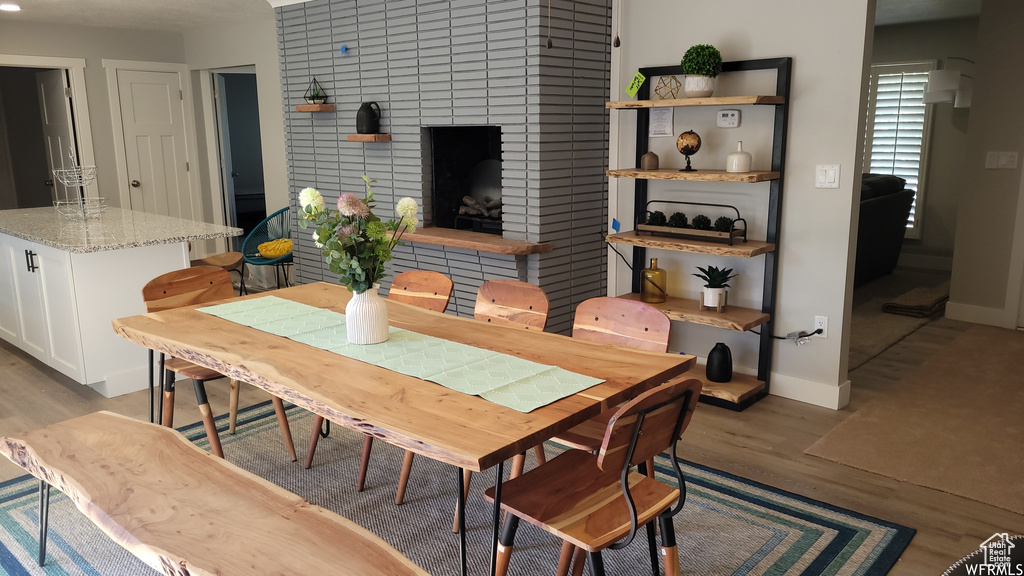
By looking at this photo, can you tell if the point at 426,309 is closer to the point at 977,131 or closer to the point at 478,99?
the point at 478,99

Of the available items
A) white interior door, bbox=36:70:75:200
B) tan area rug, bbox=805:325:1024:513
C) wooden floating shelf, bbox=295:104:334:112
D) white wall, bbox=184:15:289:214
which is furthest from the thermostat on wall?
white interior door, bbox=36:70:75:200

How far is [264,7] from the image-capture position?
5668mm

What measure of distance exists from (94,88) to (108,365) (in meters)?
3.99

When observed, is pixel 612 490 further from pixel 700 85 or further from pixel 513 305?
pixel 700 85

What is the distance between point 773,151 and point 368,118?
2.53 metres

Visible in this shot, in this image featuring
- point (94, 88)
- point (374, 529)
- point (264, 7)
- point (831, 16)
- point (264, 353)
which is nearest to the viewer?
point (264, 353)

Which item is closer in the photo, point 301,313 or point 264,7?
point 301,313

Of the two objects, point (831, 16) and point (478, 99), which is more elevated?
point (831, 16)

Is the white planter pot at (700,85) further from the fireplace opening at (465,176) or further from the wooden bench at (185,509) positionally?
the wooden bench at (185,509)

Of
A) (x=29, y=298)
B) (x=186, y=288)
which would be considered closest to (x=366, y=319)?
(x=186, y=288)

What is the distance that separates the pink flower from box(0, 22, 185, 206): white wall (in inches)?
216

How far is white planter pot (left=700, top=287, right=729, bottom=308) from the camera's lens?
12.0 ft

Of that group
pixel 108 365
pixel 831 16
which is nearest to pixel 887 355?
pixel 831 16

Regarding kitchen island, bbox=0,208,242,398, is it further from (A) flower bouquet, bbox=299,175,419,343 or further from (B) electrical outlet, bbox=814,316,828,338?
(B) electrical outlet, bbox=814,316,828,338
